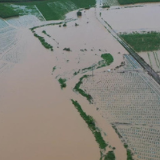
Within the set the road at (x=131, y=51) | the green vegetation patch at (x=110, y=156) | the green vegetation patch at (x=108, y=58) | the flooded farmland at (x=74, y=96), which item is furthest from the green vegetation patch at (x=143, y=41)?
the green vegetation patch at (x=110, y=156)

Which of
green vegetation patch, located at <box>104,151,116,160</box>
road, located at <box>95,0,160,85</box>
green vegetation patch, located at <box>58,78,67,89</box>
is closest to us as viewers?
green vegetation patch, located at <box>104,151,116,160</box>

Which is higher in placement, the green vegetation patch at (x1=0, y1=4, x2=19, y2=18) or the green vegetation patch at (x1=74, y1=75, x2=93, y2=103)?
the green vegetation patch at (x1=0, y1=4, x2=19, y2=18)

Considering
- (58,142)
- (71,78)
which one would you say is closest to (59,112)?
(58,142)

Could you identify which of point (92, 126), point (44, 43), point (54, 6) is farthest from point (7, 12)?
point (92, 126)

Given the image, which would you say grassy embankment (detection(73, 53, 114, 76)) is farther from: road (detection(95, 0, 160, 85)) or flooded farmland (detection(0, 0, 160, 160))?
road (detection(95, 0, 160, 85))

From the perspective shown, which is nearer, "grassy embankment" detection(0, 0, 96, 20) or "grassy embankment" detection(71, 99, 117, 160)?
"grassy embankment" detection(71, 99, 117, 160)

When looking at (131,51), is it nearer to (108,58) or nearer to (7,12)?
(108,58)

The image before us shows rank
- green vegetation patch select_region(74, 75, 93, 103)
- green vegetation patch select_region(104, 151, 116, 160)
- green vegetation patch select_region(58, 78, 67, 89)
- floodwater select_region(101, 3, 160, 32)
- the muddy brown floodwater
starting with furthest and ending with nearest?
floodwater select_region(101, 3, 160, 32), green vegetation patch select_region(58, 78, 67, 89), green vegetation patch select_region(74, 75, 93, 103), the muddy brown floodwater, green vegetation patch select_region(104, 151, 116, 160)

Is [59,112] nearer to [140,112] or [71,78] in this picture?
[71,78]

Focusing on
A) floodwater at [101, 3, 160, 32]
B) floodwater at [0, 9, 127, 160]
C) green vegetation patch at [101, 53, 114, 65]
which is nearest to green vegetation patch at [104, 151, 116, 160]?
floodwater at [0, 9, 127, 160]
